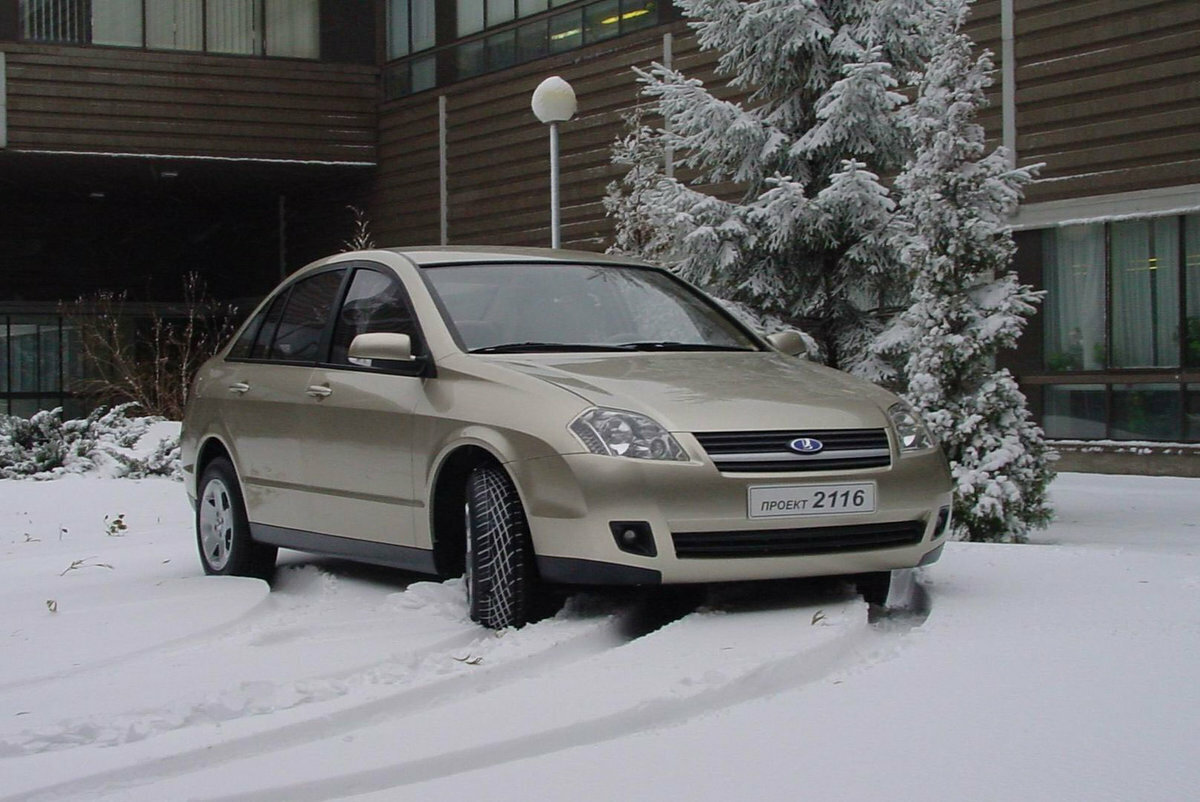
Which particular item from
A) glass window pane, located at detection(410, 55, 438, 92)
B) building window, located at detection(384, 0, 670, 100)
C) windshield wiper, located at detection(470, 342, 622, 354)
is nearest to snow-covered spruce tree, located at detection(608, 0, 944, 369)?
windshield wiper, located at detection(470, 342, 622, 354)

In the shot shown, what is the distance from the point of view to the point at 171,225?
99.9ft

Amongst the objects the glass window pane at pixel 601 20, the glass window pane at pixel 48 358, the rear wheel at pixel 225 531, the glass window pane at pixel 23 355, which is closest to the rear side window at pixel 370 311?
the rear wheel at pixel 225 531

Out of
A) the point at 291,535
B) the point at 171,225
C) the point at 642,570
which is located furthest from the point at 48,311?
the point at 642,570

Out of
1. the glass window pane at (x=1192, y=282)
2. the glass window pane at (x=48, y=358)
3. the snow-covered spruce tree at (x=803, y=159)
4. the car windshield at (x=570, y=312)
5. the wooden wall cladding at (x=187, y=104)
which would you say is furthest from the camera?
the glass window pane at (x=48, y=358)

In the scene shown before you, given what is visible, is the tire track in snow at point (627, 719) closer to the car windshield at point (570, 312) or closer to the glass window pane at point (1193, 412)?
the car windshield at point (570, 312)

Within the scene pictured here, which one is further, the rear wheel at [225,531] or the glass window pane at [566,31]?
the glass window pane at [566,31]

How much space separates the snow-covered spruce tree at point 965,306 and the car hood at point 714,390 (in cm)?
399

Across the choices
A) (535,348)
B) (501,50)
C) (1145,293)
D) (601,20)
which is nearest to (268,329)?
(535,348)

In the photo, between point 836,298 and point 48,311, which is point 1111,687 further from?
point 48,311

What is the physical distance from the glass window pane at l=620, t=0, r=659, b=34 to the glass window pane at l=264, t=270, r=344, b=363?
47.6 ft

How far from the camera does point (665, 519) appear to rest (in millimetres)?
5102

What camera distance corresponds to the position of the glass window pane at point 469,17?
24344 millimetres

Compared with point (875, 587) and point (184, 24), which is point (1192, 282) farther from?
point (184, 24)

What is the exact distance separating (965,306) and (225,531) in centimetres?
523
